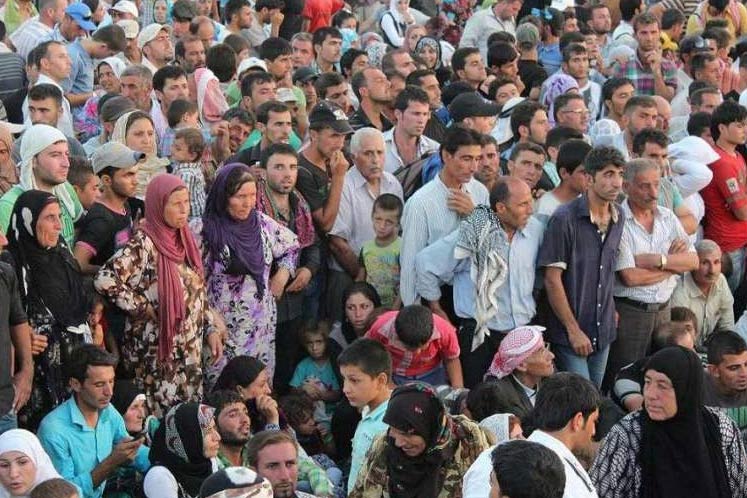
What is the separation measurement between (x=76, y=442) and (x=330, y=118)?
9.86ft

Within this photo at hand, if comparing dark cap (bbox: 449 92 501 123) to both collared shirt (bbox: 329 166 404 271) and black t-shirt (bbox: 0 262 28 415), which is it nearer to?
collared shirt (bbox: 329 166 404 271)

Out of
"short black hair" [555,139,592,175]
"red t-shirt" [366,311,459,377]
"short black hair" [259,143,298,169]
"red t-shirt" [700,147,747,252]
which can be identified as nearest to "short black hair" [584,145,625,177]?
"short black hair" [555,139,592,175]

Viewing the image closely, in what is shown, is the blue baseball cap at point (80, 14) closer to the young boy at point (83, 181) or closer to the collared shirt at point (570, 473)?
the young boy at point (83, 181)

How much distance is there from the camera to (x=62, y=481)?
21.1 feet

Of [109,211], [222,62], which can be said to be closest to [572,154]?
[109,211]

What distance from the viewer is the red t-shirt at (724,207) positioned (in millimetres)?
10570

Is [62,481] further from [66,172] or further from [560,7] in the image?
[560,7]

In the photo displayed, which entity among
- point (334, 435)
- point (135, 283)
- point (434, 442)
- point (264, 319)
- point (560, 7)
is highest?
point (434, 442)

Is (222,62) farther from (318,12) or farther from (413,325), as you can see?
(413,325)

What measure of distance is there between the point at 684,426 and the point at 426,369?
220cm

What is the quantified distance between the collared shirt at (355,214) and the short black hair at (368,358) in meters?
2.06

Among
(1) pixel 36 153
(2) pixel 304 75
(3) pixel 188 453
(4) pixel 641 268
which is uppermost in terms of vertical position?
(1) pixel 36 153

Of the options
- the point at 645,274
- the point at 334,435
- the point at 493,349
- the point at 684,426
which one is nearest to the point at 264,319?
the point at 334,435

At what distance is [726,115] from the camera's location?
10812mm
